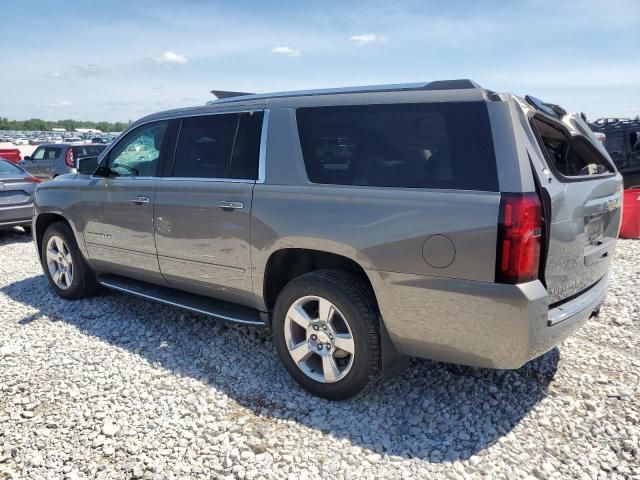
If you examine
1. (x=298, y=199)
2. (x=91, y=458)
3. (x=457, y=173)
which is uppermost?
(x=457, y=173)

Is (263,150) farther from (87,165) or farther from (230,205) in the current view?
(87,165)

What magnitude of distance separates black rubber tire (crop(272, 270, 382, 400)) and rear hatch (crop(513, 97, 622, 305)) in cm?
99

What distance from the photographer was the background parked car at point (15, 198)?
8320 mm

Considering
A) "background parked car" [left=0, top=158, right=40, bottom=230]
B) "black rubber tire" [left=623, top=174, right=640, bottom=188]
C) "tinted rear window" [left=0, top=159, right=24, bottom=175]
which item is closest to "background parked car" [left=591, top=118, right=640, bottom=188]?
"black rubber tire" [left=623, top=174, right=640, bottom=188]

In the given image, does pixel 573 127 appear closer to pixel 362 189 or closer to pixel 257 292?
pixel 362 189

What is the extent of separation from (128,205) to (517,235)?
321 cm

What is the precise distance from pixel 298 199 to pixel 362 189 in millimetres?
455

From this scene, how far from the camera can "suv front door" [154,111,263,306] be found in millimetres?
3543

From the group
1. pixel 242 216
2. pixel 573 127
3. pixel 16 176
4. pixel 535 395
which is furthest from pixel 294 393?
pixel 16 176

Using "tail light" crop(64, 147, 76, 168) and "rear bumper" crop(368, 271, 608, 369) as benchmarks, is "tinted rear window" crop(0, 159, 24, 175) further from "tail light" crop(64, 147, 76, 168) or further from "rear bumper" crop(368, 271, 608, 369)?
"rear bumper" crop(368, 271, 608, 369)

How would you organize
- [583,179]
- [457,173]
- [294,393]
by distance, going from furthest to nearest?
[294,393], [583,179], [457,173]

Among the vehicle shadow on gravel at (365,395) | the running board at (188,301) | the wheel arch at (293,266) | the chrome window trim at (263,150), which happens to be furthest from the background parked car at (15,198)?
the wheel arch at (293,266)

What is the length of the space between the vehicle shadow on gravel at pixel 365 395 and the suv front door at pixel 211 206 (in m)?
0.49

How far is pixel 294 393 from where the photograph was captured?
338cm
